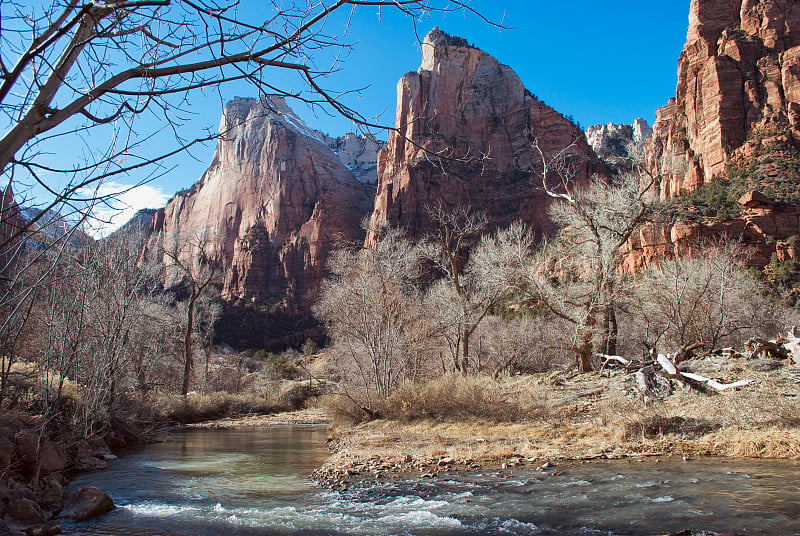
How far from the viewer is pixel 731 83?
236 feet

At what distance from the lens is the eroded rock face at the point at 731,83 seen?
6469cm

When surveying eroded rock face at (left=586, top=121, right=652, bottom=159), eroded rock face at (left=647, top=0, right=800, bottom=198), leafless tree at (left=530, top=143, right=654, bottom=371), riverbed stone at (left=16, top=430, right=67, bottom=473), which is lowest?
riverbed stone at (left=16, top=430, right=67, bottom=473)

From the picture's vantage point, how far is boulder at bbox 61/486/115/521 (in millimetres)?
6332

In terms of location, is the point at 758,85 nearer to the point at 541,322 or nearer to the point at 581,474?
the point at 541,322

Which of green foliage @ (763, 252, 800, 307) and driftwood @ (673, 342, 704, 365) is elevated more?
green foliage @ (763, 252, 800, 307)

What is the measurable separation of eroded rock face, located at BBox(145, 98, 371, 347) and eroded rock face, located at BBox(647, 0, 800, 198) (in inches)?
2337

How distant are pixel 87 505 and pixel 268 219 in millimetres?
105237

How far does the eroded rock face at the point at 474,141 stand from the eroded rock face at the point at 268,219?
560 inches

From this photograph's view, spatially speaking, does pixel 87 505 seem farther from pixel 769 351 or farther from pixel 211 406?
pixel 211 406

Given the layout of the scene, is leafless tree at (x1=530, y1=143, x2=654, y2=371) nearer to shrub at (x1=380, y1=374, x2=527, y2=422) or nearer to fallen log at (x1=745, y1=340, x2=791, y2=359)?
fallen log at (x1=745, y1=340, x2=791, y2=359)

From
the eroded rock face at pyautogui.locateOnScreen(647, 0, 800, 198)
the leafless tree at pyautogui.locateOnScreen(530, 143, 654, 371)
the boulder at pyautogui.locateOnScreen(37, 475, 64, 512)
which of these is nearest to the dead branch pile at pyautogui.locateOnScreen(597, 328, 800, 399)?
the leafless tree at pyautogui.locateOnScreen(530, 143, 654, 371)

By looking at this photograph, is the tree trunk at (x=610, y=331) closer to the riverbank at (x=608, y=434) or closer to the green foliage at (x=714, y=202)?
the riverbank at (x=608, y=434)

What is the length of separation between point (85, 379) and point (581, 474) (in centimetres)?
980

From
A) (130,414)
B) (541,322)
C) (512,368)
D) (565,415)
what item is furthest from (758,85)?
(130,414)
